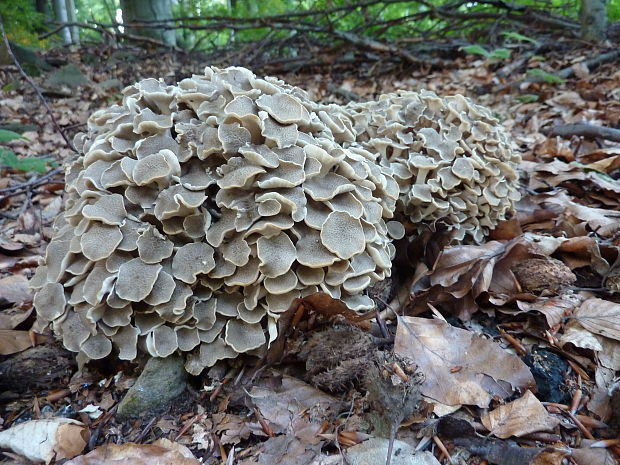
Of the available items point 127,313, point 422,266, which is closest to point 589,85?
point 422,266

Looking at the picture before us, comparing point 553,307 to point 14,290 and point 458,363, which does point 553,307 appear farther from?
point 14,290

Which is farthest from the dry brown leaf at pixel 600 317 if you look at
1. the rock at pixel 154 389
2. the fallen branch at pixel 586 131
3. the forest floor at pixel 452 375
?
the fallen branch at pixel 586 131

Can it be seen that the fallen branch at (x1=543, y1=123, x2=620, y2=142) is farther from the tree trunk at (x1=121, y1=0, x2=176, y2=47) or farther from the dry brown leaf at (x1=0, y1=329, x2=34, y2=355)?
the tree trunk at (x1=121, y1=0, x2=176, y2=47)

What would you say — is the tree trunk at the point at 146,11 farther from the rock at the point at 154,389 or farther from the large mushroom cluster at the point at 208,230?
the rock at the point at 154,389

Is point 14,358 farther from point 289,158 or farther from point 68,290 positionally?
point 289,158

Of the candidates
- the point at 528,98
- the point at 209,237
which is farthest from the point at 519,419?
the point at 528,98
